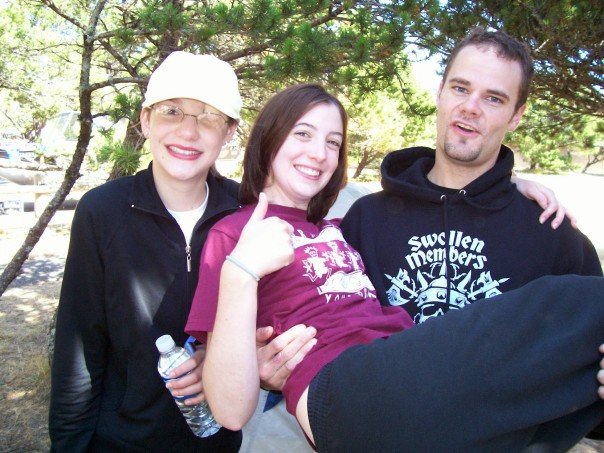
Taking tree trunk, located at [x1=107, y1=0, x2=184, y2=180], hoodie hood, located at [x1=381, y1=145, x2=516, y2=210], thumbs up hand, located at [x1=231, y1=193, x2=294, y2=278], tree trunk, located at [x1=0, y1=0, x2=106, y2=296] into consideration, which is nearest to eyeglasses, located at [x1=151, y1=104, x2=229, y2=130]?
thumbs up hand, located at [x1=231, y1=193, x2=294, y2=278]

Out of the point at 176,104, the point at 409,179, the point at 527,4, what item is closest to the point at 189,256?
the point at 176,104

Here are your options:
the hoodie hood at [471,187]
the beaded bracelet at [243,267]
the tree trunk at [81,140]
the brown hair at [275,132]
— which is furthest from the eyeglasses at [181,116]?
the tree trunk at [81,140]

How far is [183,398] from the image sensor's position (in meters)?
1.69

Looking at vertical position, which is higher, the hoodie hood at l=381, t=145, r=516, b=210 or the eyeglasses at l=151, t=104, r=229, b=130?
the eyeglasses at l=151, t=104, r=229, b=130

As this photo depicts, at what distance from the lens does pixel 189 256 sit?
183cm

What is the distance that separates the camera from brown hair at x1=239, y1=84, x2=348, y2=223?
1847mm

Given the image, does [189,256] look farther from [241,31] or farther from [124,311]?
[241,31]

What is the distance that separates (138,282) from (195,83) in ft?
2.40

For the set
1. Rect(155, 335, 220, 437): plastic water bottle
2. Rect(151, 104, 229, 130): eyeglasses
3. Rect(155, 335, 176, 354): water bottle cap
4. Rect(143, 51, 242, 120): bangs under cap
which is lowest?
Rect(155, 335, 220, 437): plastic water bottle

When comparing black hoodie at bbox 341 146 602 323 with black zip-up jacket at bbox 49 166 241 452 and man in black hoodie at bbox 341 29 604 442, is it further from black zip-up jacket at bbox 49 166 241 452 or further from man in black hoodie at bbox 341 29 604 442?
black zip-up jacket at bbox 49 166 241 452

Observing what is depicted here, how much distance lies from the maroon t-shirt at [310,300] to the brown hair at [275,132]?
0.16 metres

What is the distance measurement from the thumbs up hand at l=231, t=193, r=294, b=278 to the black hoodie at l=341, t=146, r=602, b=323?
58 cm

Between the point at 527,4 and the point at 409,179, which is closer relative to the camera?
the point at 409,179

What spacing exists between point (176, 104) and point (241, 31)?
1590 millimetres
